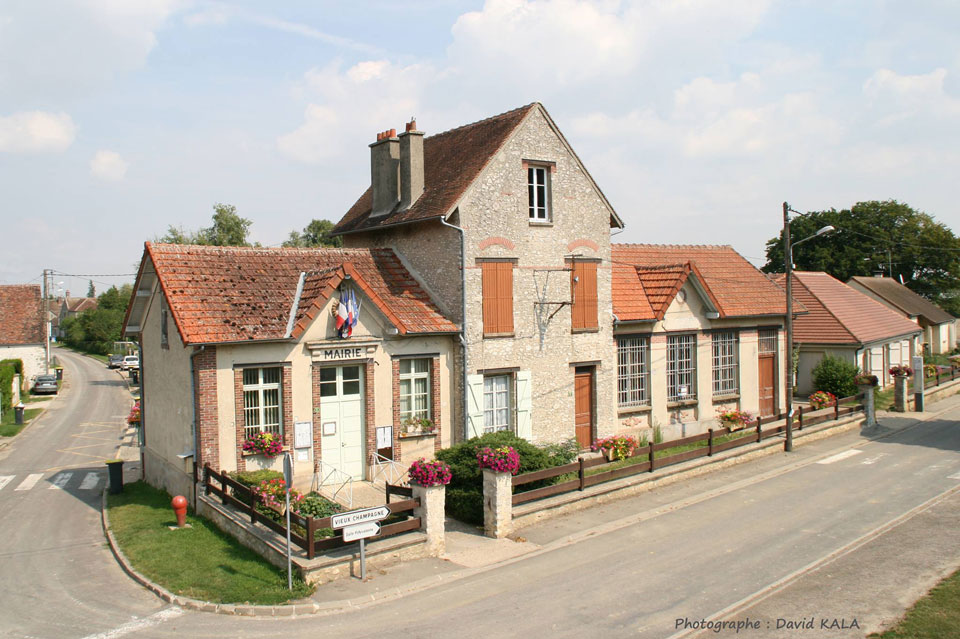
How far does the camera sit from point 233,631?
10.4m

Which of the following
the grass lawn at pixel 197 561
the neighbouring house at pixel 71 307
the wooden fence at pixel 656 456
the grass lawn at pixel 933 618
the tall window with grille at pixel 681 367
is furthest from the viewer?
the neighbouring house at pixel 71 307

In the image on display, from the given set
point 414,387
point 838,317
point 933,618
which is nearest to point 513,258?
point 414,387

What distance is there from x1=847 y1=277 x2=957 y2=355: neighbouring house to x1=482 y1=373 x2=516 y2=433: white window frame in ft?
126

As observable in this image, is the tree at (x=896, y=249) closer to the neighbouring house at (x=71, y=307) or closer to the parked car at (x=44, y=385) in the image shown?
the parked car at (x=44, y=385)

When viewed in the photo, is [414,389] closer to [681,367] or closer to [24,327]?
[681,367]

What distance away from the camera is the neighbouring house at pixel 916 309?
49781mm

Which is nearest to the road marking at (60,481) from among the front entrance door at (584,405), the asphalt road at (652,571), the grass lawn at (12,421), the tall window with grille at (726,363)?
the asphalt road at (652,571)

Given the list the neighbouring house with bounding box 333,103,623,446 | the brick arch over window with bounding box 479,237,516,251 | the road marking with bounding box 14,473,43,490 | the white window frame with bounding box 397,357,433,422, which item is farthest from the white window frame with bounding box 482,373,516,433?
the road marking with bounding box 14,473,43,490

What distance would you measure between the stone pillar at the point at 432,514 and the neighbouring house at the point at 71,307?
11359 cm

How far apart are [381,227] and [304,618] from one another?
38.5 ft

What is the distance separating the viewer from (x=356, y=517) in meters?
12.0

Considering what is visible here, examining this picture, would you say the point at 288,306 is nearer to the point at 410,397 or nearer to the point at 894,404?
the point at 410,397

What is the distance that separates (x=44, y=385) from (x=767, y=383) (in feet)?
150

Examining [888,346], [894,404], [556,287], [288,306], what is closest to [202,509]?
[288,306]
